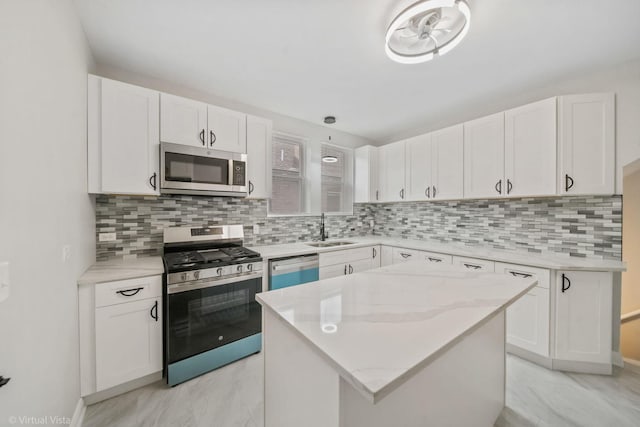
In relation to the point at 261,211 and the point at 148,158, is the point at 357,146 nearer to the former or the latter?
the point at 261,211

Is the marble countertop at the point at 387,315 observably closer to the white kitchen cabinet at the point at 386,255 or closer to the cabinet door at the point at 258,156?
the cabinet door at the point at 258,156

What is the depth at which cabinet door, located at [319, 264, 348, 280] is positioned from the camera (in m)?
2.85

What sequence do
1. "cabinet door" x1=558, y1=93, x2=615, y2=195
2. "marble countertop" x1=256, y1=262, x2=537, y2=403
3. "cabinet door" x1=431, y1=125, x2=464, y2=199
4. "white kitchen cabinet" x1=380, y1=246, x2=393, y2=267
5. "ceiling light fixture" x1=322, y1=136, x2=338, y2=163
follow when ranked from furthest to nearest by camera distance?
"ceiling light fixture" x1=322, y1=136, x2=338, y2=163 < "white kitchen cabinet" x1=380, y1=246, x2=393, y2=267 < "cabinet door" x1=431, y1=125, x2=464, y2=199 < "cabinet door" x1=558, y1=93, x2=615, y2=195 < "marble countertop" x1=256, y1=262, x2=537, y2=403

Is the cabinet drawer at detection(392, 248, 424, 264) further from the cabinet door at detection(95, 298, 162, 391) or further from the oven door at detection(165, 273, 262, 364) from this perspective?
the cabinet door at detection(95, 298, 162, 391)

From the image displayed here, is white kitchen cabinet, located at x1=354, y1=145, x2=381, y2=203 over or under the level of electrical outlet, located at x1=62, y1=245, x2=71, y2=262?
over

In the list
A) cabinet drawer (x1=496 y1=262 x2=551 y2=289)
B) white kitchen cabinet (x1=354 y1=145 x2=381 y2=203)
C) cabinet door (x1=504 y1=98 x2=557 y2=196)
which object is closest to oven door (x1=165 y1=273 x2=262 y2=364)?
white kitchen cabinet (x1=354 y1=145 x2=381 y2=203)

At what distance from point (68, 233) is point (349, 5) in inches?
86.8

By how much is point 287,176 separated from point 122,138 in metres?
1.85

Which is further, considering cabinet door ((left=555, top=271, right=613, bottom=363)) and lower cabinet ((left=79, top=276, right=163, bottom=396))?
cabinet door ((left=555, top=271, right=613, bottom=363))

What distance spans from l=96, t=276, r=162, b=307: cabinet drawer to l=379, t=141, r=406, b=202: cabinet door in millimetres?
3046

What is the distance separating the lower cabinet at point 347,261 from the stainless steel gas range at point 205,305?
35.9 inches

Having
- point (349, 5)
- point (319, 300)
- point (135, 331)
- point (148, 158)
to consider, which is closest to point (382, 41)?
point (349, 5)

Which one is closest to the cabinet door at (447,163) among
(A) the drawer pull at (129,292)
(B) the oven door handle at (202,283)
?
(B) the oven door handle at (202,283)

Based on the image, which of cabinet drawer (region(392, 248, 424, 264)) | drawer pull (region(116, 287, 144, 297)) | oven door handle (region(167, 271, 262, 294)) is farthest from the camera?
cabinet drawer (region(392, 248, 424, 264))
